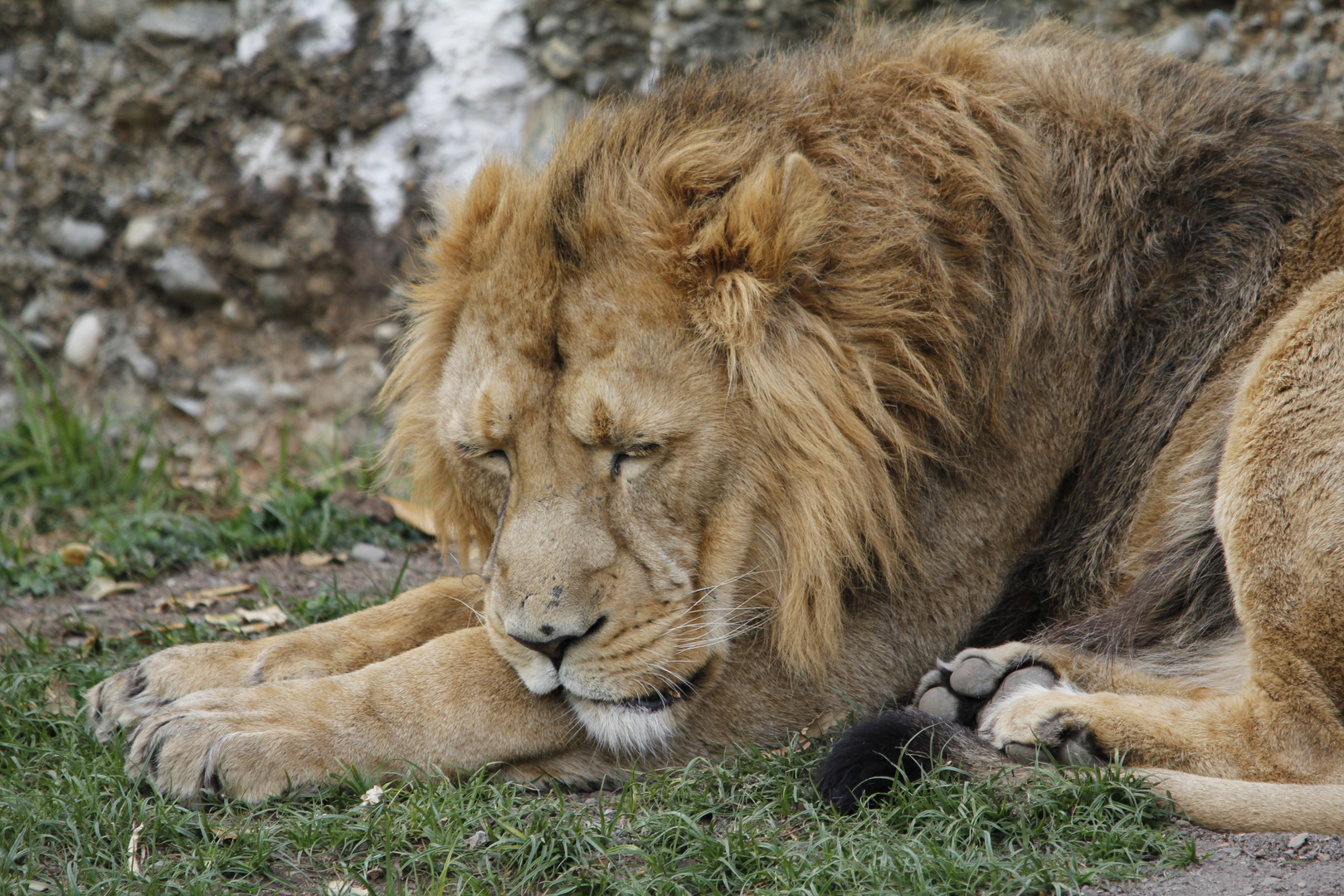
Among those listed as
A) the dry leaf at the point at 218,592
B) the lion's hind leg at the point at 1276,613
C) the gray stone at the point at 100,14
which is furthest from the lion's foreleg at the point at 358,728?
the gray stone at the point at 100,14

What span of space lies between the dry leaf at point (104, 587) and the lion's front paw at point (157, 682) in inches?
52.4

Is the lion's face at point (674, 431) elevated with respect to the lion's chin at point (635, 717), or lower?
elevated

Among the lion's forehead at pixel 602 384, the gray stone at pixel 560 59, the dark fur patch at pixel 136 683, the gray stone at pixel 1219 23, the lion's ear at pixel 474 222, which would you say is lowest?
the dark fur patch at pixel 136 683

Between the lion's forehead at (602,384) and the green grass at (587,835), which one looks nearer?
the green grass at (587,835)

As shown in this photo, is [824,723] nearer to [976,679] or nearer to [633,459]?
[976,679]

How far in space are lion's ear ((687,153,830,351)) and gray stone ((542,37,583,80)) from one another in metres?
3.48

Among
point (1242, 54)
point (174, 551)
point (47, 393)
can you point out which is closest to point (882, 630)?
point (174, 551)

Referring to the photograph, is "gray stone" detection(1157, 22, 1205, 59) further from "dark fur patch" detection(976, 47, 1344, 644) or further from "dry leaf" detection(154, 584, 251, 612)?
"dry leaf" detection(154, 584, 251, 612)

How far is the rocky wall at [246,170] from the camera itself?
6.21m

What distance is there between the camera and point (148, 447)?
619 cm

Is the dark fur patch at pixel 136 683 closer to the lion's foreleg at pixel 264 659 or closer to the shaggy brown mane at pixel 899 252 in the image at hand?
the lion's foreleg at pixel 264 659

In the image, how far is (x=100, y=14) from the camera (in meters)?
6.25

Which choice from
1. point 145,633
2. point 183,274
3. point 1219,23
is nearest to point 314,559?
point 145,633

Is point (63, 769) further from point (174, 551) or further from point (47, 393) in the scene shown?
point (47, 393)
